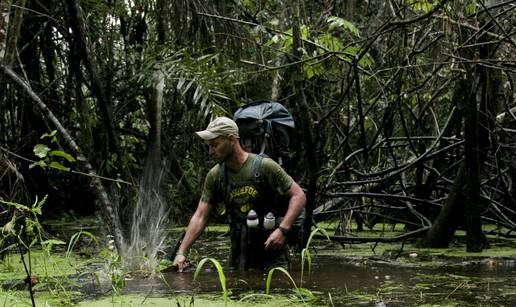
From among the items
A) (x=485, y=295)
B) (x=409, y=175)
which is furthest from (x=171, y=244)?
(x=485, y=295)

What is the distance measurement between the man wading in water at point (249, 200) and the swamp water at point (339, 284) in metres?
0.19

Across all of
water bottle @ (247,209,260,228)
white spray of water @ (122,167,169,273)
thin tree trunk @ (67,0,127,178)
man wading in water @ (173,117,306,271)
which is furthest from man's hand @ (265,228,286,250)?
thin tree trunk @ (67,0,127,178)

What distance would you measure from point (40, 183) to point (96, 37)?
275 centimetres

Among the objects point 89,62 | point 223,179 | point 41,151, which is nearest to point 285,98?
point 89,62

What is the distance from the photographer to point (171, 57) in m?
8.51

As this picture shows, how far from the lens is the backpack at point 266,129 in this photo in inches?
231

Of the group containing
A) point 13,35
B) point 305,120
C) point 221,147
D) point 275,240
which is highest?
point 13,35

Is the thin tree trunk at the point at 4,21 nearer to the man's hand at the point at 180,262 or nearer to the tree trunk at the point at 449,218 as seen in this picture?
the man's hand at the point at 180,262

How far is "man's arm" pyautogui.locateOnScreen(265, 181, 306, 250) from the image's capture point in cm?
538

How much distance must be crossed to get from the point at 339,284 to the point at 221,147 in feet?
4.01

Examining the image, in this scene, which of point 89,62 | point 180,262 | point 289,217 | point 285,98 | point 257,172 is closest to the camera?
point 180,262

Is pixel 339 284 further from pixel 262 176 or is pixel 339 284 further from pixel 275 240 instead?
pixel 262 176

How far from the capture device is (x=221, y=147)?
546 centimetres

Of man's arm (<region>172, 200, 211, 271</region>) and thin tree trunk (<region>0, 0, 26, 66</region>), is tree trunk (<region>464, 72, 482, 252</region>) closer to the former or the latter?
man's arm (<region>172, 200, 211, 271</region>)
